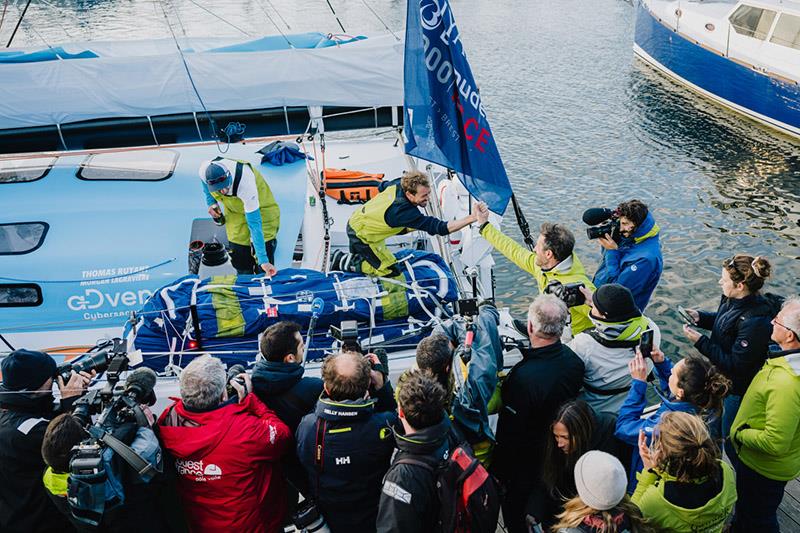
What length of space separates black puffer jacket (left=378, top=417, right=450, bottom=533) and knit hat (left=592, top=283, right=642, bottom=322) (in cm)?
130

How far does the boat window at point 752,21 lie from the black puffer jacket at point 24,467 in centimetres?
1884

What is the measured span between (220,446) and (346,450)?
64cm

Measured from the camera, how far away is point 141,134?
29.1 ft

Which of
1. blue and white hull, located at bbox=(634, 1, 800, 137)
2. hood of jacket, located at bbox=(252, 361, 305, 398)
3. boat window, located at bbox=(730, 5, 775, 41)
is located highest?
hood of jacket, located at bbox=(252, 361, 305, 398)

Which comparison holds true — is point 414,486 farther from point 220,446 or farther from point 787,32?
point 787,32

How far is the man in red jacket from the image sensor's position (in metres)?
3.15

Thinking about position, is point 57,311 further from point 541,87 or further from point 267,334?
point 541,87

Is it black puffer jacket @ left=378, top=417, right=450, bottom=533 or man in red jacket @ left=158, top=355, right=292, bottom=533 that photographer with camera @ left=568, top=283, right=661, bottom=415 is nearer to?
black puffer jacket @ left=378, top=417, right=450, bottom=533

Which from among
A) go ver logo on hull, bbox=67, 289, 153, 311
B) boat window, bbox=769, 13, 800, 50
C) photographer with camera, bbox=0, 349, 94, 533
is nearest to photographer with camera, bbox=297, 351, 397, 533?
photographer with camera, bbox=0, 349, 94, 533

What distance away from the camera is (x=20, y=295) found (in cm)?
543

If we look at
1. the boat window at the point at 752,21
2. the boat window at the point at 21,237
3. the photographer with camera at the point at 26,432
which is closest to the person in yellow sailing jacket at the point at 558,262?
the photographer with camera at the point at 26,432

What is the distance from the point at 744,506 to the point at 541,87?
17658 millimetres

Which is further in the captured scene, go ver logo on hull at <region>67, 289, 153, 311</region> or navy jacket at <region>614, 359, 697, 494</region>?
go ver logo on hull at <region>67, 289, 153, 311</region>

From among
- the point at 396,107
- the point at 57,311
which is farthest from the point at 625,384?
the point at 396,107
